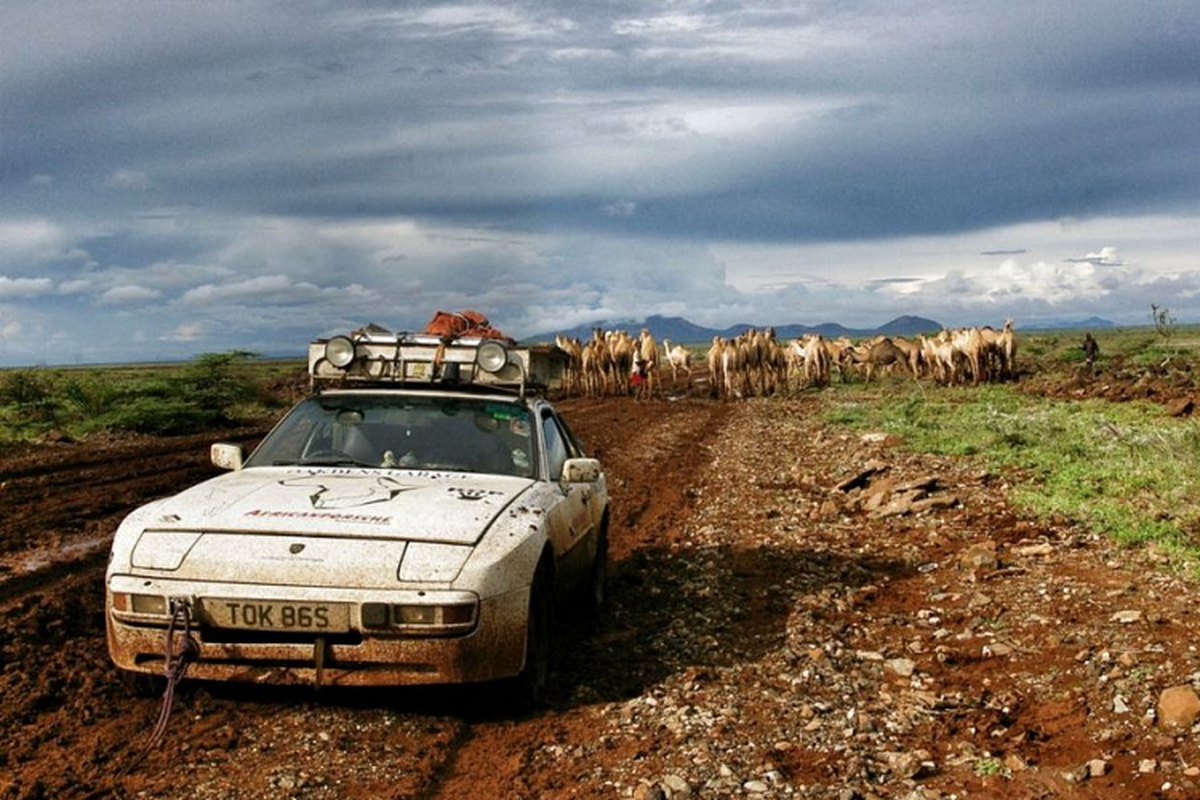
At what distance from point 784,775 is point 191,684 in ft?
9.58

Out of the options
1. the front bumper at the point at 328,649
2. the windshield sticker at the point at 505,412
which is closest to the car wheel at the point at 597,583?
the windshield sticker at the point at 505,412

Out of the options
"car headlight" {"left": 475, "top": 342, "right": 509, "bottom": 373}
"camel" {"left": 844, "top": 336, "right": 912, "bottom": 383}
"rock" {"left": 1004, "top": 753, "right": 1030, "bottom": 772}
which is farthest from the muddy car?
"camel" {"left": 844, "top": 336, "right": 912, "bottom": 383}

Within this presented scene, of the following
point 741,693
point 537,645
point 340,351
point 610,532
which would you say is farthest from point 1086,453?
point 537,645

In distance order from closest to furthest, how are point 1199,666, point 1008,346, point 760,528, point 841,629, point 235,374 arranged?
point 1199,666, point 841,629, point 760,528, point 235,374, point 1008,346

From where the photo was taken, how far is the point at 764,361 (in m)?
37.8

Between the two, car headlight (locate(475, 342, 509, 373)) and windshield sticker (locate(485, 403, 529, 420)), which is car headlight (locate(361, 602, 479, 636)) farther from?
car headlight (locate(475, 342, 509, 373))

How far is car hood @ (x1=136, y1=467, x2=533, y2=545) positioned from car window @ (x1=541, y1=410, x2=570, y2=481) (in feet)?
1.62

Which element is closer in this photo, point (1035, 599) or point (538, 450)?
point (538, 450)

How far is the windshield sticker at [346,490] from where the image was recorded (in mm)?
5879

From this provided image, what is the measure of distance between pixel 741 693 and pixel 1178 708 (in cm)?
217

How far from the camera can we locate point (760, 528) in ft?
39.1

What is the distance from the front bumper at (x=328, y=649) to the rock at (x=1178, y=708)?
10.6 ft

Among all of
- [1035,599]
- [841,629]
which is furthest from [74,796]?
[1035,599]

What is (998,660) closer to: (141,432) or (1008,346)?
(141,432)
